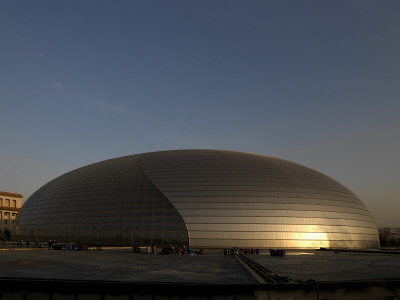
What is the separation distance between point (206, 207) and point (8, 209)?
120 metres

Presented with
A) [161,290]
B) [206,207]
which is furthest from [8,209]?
[161,290]

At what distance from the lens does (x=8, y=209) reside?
138875 mm

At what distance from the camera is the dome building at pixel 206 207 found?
1753 inches

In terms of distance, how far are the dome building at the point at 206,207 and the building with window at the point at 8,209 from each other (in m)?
90.4

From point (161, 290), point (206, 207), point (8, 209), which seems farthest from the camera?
point (8, 209)

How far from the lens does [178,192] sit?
4697 centimetres

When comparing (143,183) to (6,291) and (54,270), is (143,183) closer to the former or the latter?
(54,270)

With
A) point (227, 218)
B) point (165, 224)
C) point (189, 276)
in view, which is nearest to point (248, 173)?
point (227, 218)

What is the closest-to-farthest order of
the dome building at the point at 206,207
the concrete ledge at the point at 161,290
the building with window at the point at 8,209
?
the concrete ledge at the point at 161,290
the dome building at the point at 206,207
the building with window at the point at 8,209

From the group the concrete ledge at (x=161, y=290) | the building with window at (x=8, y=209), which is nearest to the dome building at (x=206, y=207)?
the concrete ledge at (x=161, y=290)

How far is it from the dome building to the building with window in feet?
297

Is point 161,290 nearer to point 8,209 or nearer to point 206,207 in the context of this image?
→ point 206,207

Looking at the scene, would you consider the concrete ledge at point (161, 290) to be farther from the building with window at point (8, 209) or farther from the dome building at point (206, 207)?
the building with window at point (8, 209)

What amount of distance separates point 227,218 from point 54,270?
25904 mm
